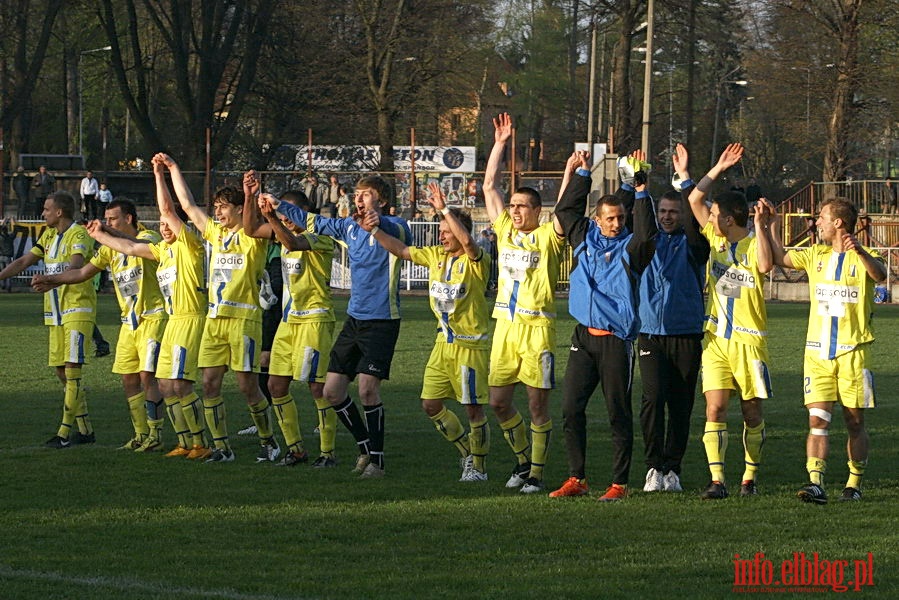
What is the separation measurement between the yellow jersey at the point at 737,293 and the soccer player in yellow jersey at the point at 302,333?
9.75 feet

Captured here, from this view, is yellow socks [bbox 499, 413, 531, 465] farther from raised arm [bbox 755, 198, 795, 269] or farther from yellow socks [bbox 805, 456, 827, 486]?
raised arm [bbox 755, 198, 795, 269]

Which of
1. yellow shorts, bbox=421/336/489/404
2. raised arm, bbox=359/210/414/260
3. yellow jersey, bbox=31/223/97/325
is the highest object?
raised arm, bbox=359/210/414/260

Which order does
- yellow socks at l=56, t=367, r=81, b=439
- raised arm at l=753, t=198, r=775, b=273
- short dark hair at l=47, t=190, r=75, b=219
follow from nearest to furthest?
raised arm at l=753, t=198, r=775, b=273 → yellow socks at l=56, t=367, r=81, b=439 → short dark hair at l=47, t=190, r=75, b=219

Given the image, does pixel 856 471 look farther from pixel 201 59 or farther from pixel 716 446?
pixel 201 59

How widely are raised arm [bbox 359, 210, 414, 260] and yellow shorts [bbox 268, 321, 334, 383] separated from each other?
1034mm

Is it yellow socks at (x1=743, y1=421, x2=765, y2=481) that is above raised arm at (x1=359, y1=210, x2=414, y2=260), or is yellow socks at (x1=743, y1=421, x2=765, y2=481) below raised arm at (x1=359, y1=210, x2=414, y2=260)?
below

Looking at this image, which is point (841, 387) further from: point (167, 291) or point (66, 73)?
point (66, 73)

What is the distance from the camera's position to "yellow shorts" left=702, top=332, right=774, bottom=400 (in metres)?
9.09

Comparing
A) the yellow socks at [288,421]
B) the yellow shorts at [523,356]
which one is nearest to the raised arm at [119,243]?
the yellow socks at [288,421]

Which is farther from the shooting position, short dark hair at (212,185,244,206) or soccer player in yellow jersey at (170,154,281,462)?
short dark hair at (212,185,244,206)

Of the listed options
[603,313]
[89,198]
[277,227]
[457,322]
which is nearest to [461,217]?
[457,322]

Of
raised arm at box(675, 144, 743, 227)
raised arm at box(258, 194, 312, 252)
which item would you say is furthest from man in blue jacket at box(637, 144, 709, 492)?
raised arm at box(258, 194, 312, 252)

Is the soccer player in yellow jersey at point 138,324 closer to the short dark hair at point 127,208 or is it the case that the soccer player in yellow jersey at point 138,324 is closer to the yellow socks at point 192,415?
the short dark hair at point 127,208

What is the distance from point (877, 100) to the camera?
4681cm
